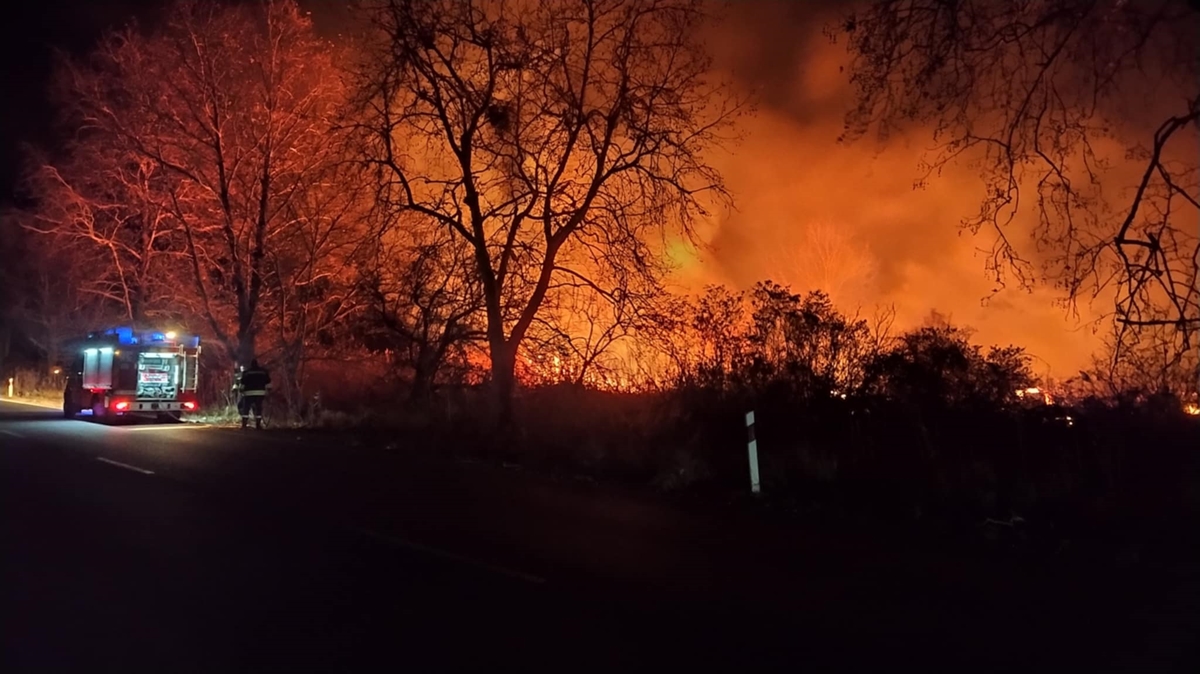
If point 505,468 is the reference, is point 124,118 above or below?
above

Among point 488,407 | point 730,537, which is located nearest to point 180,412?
point 488,407

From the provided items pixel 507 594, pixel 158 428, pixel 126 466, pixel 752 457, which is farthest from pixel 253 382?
pixel 507 594

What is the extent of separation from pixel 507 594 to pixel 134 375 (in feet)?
70.3

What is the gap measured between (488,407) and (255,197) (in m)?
13.1

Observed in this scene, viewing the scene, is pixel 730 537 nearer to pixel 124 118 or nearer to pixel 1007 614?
pixel 1007 614

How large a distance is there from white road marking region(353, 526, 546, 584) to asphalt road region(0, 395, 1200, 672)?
0.10ft

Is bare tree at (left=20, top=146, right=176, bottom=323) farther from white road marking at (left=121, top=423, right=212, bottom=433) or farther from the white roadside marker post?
the white roadside marker post

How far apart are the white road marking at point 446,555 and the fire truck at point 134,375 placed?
18.4 metres

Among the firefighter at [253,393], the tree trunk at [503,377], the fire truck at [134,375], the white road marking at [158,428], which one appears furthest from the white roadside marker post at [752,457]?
the fire truck at [134,375]

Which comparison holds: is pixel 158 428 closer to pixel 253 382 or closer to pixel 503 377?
pixel 253 382

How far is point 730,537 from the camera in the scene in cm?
864

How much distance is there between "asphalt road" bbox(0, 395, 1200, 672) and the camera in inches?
208

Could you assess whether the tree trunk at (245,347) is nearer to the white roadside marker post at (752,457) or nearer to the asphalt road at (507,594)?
the asphalt road at (507,594)

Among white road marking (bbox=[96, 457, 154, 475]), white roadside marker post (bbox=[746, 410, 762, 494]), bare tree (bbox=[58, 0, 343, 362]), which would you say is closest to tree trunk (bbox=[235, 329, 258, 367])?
bare tree (bbox=[58, 0, 343, 362])
